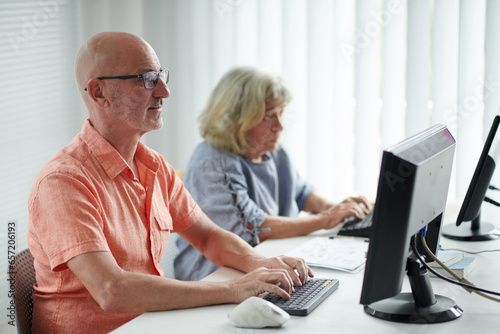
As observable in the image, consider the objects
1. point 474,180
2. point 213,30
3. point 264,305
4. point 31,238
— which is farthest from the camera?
point 213,30

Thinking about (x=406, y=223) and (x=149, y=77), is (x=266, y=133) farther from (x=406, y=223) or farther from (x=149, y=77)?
(x=406, y=223)

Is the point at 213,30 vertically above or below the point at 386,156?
above

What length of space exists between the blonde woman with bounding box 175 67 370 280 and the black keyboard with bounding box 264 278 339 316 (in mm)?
615

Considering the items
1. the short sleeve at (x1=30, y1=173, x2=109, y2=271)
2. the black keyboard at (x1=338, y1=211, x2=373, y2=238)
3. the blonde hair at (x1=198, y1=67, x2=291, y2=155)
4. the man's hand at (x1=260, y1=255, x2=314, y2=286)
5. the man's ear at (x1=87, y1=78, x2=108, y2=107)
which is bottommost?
the black keyboard at (x1=338, y1=211, x2=373, y2=238)

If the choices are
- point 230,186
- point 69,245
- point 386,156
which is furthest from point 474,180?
point 69,245

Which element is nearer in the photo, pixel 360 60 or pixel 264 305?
pixel 264 305

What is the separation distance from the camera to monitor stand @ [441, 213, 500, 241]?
74.3 inches

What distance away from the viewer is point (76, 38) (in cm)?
283

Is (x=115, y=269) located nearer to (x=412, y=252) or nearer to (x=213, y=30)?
(x=412, y=252)

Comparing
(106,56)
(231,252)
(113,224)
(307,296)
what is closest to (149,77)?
(106,56)

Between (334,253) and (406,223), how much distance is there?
2.24ft

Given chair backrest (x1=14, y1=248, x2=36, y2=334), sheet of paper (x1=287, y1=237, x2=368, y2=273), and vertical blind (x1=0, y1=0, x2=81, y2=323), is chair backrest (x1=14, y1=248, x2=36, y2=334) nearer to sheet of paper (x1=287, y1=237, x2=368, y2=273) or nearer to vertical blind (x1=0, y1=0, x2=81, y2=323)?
sheet of paper (x1=287, y1=237, x2=368, y2=273)

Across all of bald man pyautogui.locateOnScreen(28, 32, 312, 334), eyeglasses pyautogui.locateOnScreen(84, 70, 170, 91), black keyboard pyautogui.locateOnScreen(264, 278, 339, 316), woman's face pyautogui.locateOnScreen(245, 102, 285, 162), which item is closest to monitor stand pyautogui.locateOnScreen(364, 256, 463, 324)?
black keyboard pyautogui.locateOnScreen(264, 278, 339, 316)

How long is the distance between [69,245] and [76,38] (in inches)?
72.5
